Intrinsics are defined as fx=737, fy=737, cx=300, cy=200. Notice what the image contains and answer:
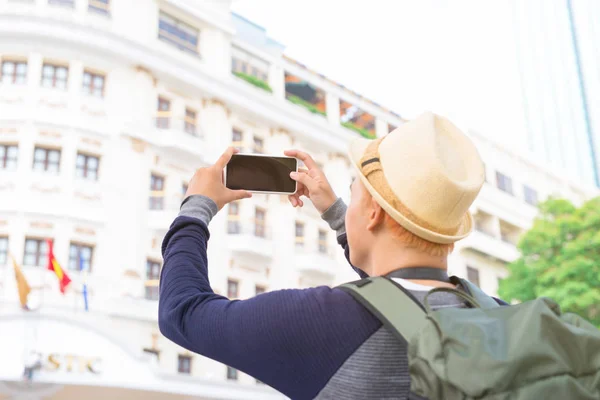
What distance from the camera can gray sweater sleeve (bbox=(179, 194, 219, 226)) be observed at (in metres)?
1.62

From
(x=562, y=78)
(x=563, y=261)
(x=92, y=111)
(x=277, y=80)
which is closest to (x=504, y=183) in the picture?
(x=563, y=261)

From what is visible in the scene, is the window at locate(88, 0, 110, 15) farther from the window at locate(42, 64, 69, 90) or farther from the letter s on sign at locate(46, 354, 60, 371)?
the letter s on sign at locate(46, 354, 60, 371)

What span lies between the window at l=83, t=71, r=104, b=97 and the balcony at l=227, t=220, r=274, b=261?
180 inches

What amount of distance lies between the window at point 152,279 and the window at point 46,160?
2.98 metres

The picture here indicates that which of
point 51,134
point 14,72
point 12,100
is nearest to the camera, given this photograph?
point 51,134

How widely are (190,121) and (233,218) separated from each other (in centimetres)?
277

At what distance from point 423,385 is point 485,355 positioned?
109 mm

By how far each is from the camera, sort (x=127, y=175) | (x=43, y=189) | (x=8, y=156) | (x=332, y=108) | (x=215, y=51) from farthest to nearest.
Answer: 1. (x=332, y=108)
2. (x=215, y=51)
3. (x=127, y=175)
4. (x=8, y=156)
5. (x=43, y=189)

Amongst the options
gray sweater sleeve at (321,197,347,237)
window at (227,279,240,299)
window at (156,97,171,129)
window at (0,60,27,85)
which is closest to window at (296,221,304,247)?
window at (227,279,240,299)

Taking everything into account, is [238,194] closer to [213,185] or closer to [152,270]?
[213,185]

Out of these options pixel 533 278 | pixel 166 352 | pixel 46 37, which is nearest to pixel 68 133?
pixel 46 37

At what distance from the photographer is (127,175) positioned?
57.0ft

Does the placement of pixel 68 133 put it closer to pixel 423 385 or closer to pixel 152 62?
pixel 152 62

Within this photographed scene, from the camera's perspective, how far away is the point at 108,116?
1766 centimetres
